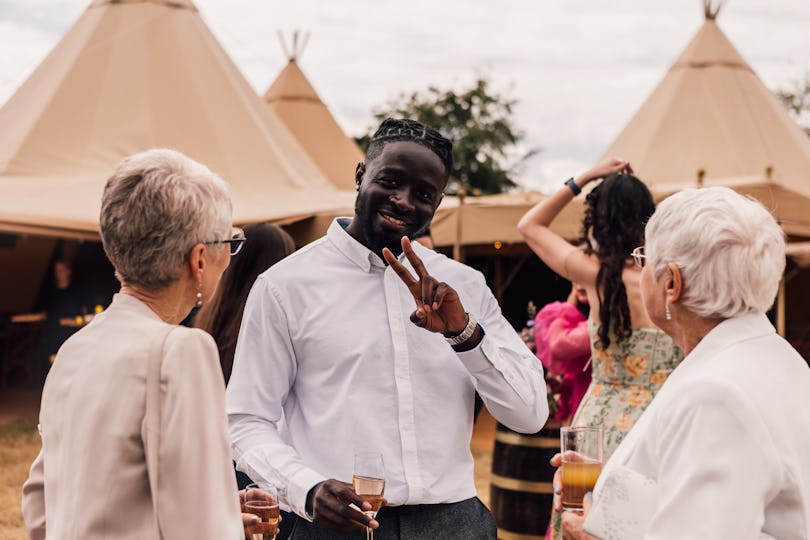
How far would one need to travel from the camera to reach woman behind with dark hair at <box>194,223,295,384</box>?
3582mm

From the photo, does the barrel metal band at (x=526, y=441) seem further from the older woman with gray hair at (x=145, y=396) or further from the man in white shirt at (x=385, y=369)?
the older woman with gray hair at (x=145, y=396)

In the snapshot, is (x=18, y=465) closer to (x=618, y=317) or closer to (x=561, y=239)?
(x=561, y=239)

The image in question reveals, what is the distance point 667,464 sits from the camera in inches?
69.3

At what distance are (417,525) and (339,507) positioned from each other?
268 millimetres

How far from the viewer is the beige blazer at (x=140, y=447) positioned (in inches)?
65.1

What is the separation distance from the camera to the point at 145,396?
5.45 ft

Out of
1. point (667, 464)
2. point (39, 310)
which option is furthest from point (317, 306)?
point (39, 310)

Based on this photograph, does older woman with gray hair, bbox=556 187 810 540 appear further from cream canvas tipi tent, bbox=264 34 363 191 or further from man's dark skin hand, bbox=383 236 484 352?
cream canvas tipi tent, bbox=264 34 363 191

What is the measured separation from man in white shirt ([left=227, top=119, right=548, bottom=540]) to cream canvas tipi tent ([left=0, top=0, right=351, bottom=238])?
8.56 m

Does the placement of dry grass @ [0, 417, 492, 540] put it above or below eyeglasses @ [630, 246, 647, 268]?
below

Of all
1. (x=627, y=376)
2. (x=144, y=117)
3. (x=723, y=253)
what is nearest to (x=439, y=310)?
(x=723, y=253)

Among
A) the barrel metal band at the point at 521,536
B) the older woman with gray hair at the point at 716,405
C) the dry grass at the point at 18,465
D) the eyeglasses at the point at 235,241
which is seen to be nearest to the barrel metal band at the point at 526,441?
the barrel metal band at the point at 521,536

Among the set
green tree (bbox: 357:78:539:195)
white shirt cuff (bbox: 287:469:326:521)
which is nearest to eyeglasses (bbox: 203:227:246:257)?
white shirt cuff (bbox: 287:469:326:521)

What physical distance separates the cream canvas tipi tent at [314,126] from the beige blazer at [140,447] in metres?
16.6
